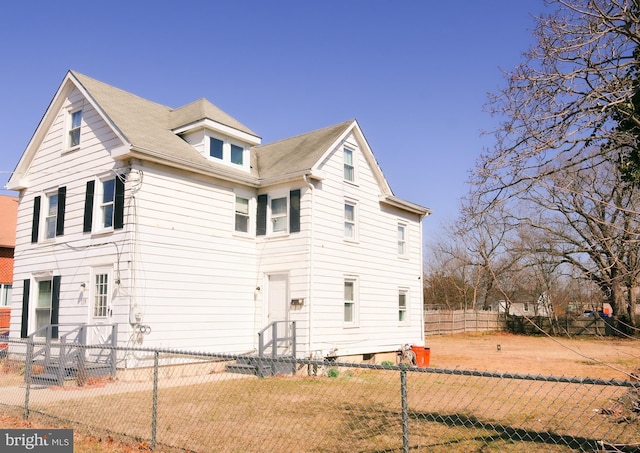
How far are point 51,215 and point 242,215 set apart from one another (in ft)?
19.4

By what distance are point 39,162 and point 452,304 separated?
3574 centimetres

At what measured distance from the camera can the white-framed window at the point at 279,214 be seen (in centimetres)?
1680

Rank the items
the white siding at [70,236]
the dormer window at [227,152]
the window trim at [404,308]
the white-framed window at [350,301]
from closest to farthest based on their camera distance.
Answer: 1. the white siding at [70,236]
2. the dormer window at [227,152]
3. the white-framed window at [350,301]
4. the window trim at [404,308]

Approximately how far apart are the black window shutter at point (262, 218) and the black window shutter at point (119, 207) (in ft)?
15.1

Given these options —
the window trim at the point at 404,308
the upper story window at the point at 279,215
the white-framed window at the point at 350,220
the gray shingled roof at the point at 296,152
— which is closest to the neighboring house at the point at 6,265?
the gray shingled roof at the point at 296,152

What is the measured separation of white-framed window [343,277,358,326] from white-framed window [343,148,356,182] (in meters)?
3.45

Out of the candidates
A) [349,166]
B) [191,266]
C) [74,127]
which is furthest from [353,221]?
[74,127]

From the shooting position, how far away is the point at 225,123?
56.9ft

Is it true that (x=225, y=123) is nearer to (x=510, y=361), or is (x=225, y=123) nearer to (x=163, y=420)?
(x=163, y=420)

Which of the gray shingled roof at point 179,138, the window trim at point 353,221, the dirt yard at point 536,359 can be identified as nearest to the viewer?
the gray shingled roof at point 179,138

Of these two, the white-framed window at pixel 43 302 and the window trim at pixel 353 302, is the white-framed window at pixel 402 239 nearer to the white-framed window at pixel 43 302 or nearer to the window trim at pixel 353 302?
the window trim at pixel 353 302

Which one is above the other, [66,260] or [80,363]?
[66,260]

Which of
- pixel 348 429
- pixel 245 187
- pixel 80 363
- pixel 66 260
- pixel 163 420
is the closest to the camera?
pixel 348 429

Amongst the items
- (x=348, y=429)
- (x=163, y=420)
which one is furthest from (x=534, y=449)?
(x=163, y=420)
